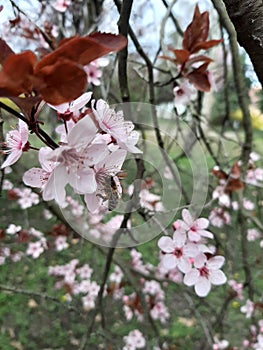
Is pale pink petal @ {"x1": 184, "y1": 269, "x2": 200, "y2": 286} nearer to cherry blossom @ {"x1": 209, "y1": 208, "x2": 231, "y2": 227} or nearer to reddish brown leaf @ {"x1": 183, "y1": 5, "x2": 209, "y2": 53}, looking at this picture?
reddish brown leaf @ {"x1": 183, "y1": 5, "x2": 209, "y2": 53}

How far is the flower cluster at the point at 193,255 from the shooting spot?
1.00 metres

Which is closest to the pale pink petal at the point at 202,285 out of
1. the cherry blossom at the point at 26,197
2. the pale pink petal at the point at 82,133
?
the pale pink petal at the point at 82,133

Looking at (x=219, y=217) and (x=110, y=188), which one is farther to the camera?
(x=219, y=217)

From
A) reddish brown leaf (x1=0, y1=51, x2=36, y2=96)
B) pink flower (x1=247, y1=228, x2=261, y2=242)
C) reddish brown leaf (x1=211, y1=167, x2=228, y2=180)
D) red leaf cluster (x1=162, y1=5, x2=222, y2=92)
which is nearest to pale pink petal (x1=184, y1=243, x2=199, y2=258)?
red leaf cluster (x1=162, y1=5, x2=222, y2=92)

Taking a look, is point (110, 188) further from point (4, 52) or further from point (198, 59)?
point (198, 59)

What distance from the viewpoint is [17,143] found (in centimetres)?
57

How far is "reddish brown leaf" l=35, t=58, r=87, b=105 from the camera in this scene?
1.24 ft

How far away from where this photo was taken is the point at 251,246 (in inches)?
129

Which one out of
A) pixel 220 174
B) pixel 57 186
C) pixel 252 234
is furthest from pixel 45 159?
pixel 252 234

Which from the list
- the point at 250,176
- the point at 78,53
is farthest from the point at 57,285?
the point at 78,53

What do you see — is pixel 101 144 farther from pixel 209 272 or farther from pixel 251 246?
pixel 251 246

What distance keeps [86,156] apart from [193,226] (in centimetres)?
59

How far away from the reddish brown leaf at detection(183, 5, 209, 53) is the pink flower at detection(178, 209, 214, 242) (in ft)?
1.30

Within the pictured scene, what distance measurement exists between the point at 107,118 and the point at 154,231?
0.73m
